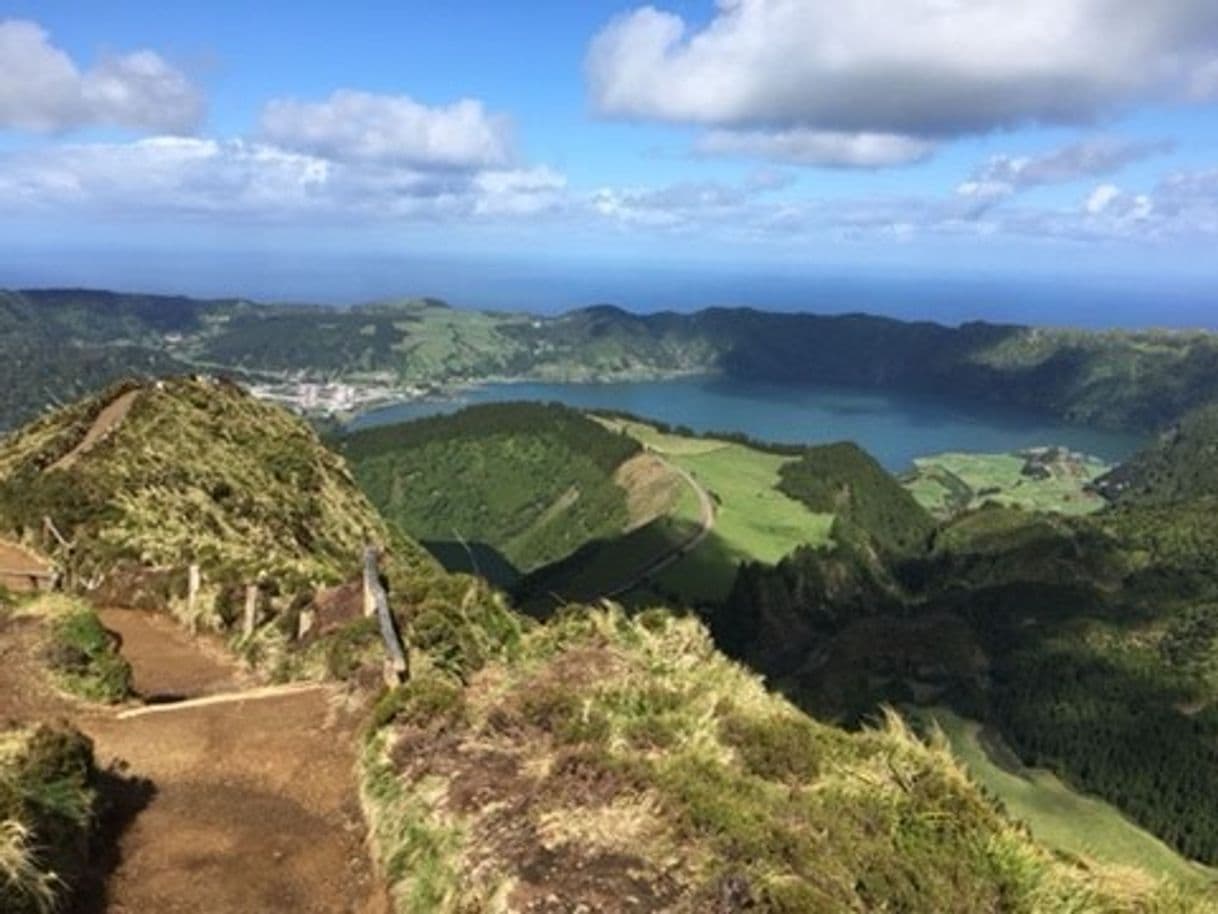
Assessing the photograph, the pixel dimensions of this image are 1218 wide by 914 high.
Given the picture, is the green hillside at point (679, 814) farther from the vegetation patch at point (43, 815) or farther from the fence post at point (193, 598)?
the fence post at point (193, 598)

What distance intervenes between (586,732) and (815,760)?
342cm

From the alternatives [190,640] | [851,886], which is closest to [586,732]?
[851,886]

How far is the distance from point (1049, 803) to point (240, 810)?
164825mm

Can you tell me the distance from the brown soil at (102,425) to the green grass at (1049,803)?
350 ft

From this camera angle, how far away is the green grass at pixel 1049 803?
14275 cm

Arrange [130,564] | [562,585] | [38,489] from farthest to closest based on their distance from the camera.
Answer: [562,585] → [38,489] → [130,564]

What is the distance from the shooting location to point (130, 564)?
35.2 metres

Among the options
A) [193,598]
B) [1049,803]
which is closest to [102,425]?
[193,598]

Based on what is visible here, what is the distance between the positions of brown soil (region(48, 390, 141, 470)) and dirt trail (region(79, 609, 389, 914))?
29033 mm

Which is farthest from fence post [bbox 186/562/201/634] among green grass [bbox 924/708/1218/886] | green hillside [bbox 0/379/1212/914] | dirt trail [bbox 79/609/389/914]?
green grass [bbox 924/708/1218/886]

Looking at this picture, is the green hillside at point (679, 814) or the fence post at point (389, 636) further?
the fence post at point (389, 636)

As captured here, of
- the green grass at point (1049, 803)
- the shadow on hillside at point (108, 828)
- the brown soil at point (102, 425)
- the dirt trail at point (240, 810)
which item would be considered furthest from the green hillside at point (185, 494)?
the green grass at point (1049, 803)

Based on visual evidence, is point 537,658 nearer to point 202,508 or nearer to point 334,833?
point 334,833

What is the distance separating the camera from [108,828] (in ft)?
52.5
